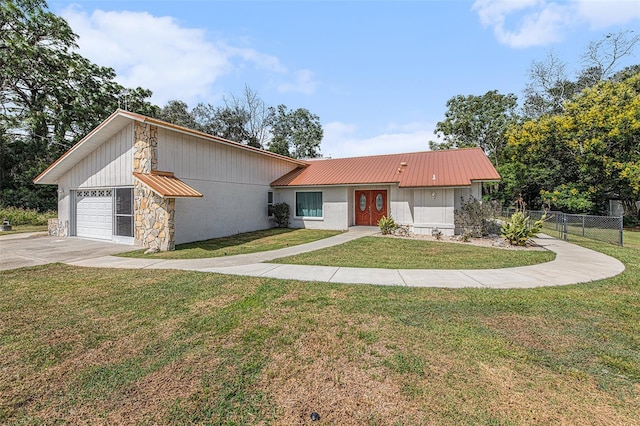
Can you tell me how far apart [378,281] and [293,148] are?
38.9 metres

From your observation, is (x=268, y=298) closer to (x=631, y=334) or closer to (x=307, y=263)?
(x=307, y=263)

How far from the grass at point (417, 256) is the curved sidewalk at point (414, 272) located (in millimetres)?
466

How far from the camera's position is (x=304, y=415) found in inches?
99.3

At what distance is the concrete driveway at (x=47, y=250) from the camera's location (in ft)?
28.1

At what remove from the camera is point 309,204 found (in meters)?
17.6

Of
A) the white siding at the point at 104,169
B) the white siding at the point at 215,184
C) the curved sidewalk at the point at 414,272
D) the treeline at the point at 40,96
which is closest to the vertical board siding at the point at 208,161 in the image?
the white siding at the point at 215,184

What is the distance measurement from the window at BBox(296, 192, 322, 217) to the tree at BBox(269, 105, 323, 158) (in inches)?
989

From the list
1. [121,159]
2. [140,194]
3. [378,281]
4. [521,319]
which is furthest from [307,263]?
[121,159]

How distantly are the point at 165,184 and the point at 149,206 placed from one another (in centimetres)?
110

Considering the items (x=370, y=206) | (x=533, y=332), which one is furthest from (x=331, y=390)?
(x=370, y=206)

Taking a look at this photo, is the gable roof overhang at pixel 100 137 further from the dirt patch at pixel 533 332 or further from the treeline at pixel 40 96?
the treeline at pixel 40 96

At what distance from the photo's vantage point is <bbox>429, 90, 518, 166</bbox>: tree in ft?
105

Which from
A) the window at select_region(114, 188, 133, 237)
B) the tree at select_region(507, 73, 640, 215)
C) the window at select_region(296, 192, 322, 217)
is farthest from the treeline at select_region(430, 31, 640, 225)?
the window at select_region(114, 188, 133, 237)

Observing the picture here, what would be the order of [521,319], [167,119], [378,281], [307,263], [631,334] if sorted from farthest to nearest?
[167,119] < [307,263] < [378,281] < [521,319] < [631,334]
